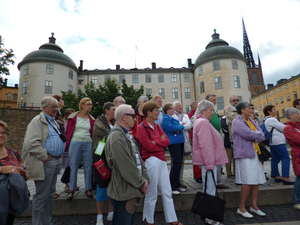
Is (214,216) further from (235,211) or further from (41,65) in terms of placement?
(41,65)

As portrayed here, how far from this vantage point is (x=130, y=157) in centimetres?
244

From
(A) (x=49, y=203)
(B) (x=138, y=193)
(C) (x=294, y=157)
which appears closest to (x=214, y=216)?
(B) (x=138, y=193)

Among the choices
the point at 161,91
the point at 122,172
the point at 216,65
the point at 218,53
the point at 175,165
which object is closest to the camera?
the point at 122,172

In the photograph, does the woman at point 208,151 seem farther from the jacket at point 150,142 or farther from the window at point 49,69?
the window at point 49,69

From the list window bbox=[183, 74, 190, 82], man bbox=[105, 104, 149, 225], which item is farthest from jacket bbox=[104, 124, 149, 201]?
window bbox=[183, 74, 190, 82]

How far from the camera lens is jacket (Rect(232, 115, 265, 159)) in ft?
12.8

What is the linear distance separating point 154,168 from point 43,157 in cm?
190

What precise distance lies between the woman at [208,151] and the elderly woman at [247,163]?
43 cm

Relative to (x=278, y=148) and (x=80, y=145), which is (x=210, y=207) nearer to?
(x=80, y=145)

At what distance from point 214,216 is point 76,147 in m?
3.13

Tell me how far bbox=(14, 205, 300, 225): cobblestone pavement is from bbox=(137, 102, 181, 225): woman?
0.63 meters

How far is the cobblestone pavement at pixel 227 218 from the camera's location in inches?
145

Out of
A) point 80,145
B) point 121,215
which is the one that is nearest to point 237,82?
point 80,145

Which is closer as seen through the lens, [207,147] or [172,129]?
[207,147]
